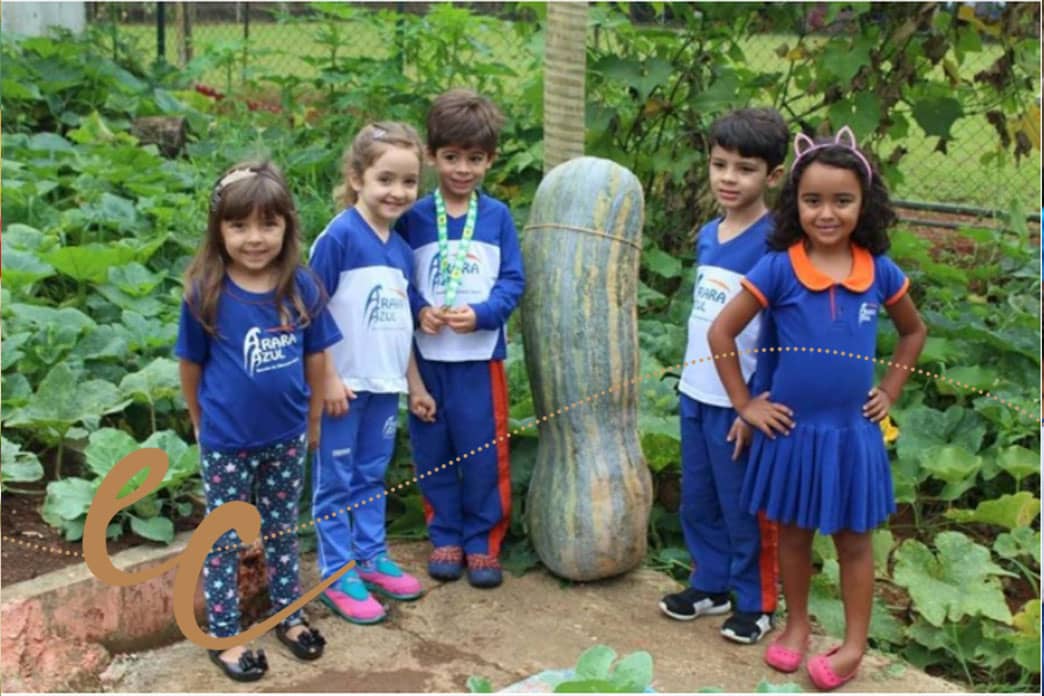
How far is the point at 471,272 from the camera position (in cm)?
373

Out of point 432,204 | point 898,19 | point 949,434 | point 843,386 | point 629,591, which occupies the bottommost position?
point 629,591

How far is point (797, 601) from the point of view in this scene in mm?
3457

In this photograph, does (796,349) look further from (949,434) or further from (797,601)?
(949,434)

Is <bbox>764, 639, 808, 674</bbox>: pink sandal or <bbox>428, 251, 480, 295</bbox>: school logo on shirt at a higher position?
<bbox>428, 251, 480, 295</bbox>: school logo on shirt

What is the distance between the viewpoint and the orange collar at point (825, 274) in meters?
3.26

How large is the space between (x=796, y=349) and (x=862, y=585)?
0.62 meters

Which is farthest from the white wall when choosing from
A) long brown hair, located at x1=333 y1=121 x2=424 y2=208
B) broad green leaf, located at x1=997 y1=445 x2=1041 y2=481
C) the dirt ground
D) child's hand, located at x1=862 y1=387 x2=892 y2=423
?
child's hand, located at x1=862 y1=387 x2=892 y2=423

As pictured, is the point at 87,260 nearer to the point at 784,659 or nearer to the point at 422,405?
the point at 422,405

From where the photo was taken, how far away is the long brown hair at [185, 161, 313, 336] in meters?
3.16

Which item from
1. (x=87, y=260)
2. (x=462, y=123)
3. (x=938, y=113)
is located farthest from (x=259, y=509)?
(x=938, y=113)

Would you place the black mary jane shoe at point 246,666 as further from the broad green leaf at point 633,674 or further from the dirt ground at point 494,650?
the broad green leaf at point 633,674

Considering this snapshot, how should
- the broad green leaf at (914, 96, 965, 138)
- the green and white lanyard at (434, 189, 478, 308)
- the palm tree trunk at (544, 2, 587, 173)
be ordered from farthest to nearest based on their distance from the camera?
the broad green leaf at (914, 96, 965, 138), the palm tree trunk at (544, 2, 587, 173), the green and white lanyard at (434, 189, 478, 308)

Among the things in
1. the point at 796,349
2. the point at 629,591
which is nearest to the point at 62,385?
the point at 629,591

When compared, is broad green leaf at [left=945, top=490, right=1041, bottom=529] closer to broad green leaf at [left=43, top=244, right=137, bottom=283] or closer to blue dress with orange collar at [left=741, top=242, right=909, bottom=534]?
blue dress with orange collar at [left=741, top=242, right=909, bottom=534]
